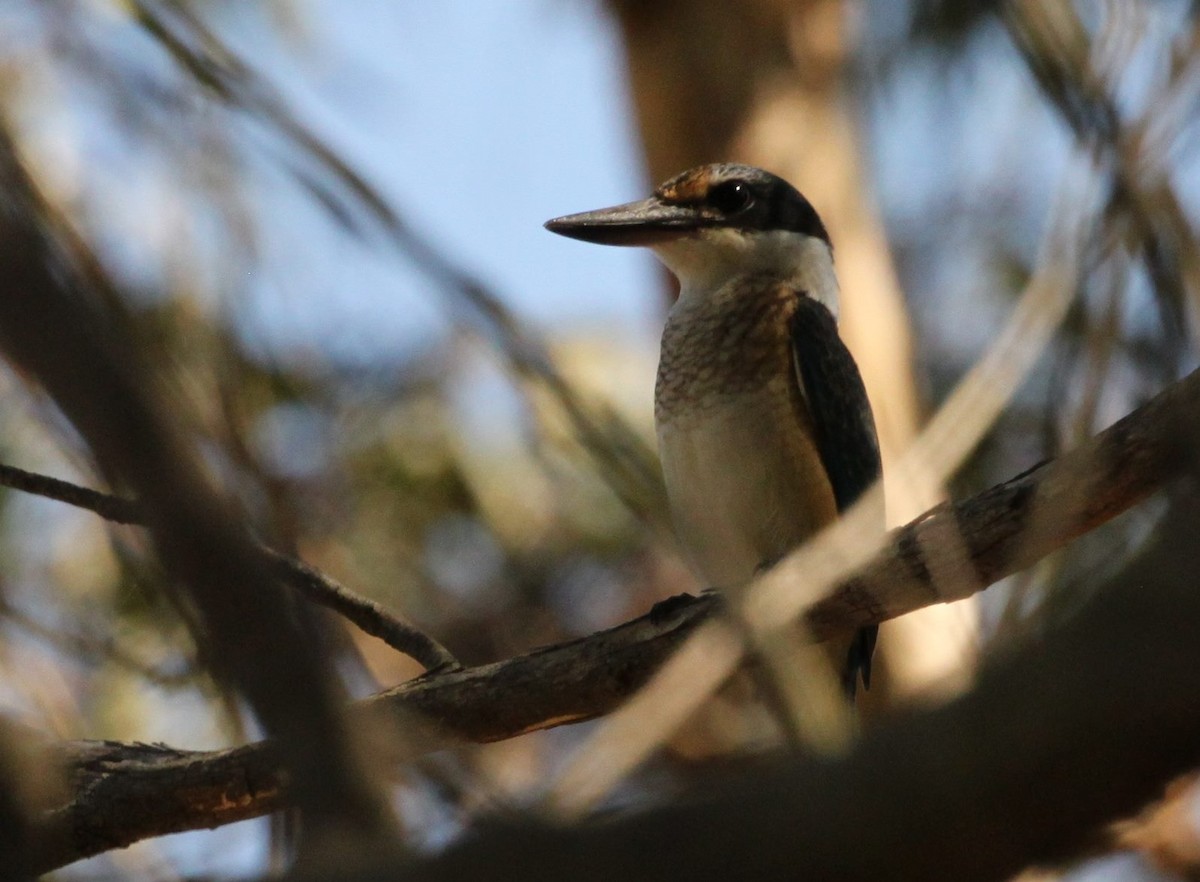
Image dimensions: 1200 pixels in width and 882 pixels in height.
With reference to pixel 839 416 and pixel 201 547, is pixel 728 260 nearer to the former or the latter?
pixel 839 416

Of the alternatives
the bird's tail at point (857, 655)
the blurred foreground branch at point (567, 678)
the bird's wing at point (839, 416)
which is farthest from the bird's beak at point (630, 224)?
the blurred foreground branch at point (567, 678)

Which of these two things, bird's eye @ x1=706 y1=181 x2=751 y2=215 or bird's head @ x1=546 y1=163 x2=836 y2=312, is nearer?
bird's head @ x1=546 y1=163 x2=836 y2=312

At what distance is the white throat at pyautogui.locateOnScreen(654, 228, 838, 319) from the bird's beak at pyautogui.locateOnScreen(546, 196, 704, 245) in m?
0.04

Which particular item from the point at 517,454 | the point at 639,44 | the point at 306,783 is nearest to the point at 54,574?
the point at 517,454

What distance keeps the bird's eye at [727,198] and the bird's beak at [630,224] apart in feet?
0.27

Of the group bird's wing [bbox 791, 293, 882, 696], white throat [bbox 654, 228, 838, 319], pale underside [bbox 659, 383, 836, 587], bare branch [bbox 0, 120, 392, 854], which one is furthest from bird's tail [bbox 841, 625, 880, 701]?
bare branch [bbox 0, 120, 392, 854]

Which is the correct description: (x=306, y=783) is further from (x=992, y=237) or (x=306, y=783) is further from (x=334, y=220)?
(x=992, y=237)

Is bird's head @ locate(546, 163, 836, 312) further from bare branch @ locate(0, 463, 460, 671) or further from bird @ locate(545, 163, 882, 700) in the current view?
bare branch @ locate(0, 463, 460, 671)

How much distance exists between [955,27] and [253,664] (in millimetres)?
2593

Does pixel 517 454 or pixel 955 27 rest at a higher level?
pixel 517 454

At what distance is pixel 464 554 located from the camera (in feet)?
14.6

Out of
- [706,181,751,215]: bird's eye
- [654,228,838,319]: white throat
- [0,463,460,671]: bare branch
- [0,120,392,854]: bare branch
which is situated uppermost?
[706,181,751,215]: bird's eye

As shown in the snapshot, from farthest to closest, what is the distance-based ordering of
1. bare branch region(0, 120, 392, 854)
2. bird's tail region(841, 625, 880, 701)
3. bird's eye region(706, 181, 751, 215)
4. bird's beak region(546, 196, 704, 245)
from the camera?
bird's eye region(706, 181, 751, 215) → bird's beak region(546, 196, 704, 245) → bird's tail region(841, 625, 880, 701) → bare branch region(0, 120, 392, 854)

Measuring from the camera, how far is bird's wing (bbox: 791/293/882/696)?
2.95 metres
